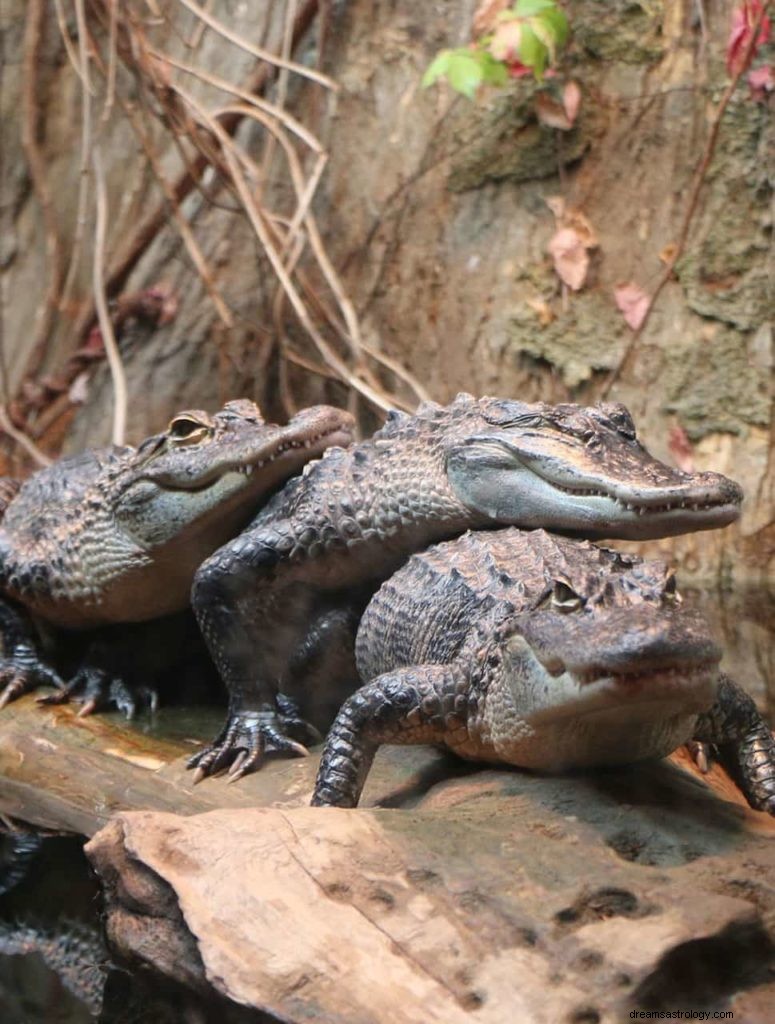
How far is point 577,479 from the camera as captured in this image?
3383mm

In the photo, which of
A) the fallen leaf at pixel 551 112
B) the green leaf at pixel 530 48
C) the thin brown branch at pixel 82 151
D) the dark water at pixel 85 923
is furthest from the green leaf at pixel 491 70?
the dark water at pixel 85 923

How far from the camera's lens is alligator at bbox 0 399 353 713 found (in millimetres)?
4023

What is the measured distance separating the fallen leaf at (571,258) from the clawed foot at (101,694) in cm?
304

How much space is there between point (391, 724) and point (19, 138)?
5.76 metres

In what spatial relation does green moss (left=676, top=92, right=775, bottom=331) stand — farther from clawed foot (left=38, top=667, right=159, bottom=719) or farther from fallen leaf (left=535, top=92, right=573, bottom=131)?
clawed foot (left=38, top=667, right=159, bottom=719)

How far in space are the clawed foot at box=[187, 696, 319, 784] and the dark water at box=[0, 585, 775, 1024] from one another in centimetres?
40

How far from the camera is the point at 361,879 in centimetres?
247

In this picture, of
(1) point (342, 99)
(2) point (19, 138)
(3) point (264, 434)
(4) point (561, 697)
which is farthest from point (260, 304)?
(4) point (561, 697)

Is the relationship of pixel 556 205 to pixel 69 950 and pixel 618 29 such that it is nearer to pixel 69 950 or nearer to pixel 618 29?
pixel 618 29

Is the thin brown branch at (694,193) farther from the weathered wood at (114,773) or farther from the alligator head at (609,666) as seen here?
the alligator head at (609,666)

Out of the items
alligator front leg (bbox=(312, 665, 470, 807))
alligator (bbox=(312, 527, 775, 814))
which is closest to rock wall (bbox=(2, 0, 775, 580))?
alligator (bbox=(312, 527, 775, 814))

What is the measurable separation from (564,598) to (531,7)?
3942 millimetres

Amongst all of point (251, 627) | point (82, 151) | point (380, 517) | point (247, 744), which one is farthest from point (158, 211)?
point (247, 744)

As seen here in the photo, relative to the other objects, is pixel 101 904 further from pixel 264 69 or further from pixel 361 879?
pixel 264 69
